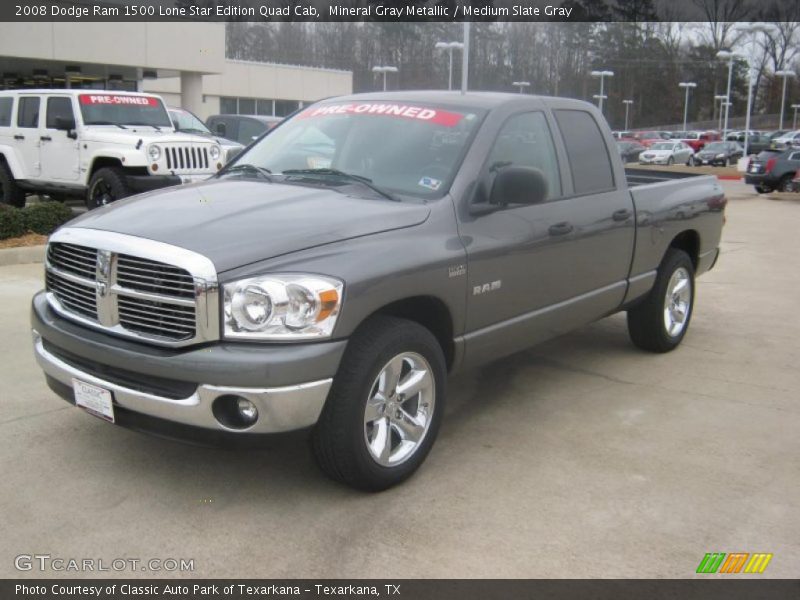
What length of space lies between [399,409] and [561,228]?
1600 millimetres

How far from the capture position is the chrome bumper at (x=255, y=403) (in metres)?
3.19

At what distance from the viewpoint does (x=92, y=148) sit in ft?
36.9

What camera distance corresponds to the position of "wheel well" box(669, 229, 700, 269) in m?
6.34

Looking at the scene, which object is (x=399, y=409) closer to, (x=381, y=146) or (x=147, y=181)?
(x=381, y=146)

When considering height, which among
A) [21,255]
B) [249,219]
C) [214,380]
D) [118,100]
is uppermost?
[118,100]

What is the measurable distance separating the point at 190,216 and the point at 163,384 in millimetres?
795

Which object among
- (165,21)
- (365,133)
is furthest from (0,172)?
(165,21)

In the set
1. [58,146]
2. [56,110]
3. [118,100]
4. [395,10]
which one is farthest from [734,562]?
[395,10]

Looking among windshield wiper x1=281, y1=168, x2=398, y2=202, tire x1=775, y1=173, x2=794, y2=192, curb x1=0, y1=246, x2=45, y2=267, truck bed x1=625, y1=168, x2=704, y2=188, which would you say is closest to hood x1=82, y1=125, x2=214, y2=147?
curb x1=0, y1=246, x2=45, y2=267

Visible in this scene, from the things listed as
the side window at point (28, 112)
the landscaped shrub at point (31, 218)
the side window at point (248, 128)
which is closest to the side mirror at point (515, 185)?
the landscaped shrub at point (31, 218)

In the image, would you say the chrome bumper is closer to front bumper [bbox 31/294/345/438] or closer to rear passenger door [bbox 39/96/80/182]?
front bumper [bbox 31/294/345/438]

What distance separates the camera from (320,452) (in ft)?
11.6

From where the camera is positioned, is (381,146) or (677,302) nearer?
(381,146)

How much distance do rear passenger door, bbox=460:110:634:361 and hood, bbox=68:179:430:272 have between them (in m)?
0.55
